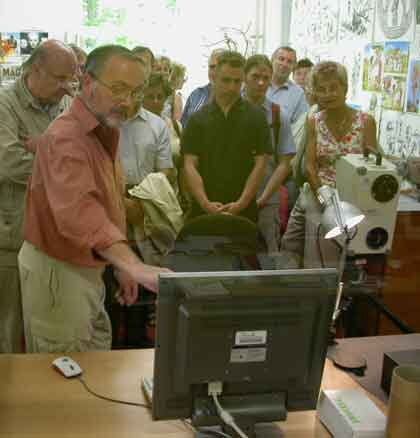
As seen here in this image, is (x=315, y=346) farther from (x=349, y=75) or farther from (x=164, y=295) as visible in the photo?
(x=349, y=75)

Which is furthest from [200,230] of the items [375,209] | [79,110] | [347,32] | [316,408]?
[347,32]

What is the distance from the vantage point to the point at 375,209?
2590mm

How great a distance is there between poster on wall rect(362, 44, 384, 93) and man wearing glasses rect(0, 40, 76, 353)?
72.0 inches

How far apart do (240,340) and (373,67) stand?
8.59 feet

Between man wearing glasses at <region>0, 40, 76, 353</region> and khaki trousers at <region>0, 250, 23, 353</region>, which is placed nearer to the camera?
man wearing glasses at <region>0, 40, 76, 353</region>

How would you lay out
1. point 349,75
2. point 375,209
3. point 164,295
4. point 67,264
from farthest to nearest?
point 349,75, point 375,209, point 67,264, point 164,295

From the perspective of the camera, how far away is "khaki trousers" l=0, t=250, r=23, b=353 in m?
2.54

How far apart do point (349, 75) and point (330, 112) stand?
413mm

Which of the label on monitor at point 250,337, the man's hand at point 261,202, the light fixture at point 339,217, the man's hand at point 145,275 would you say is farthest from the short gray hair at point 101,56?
the man's hand at point 261,202

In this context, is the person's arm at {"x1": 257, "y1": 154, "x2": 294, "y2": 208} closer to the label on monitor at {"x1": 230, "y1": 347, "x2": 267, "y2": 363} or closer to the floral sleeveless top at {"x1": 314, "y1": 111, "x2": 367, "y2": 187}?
the floral sleeveless top at {"x1": 314, "y1": 111, "x2": 367, "y2": 187}

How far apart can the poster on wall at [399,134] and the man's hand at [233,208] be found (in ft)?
3.09

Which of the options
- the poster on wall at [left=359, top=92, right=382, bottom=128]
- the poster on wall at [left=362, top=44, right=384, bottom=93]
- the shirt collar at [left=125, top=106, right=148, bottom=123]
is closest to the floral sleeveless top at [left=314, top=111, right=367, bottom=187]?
the poster on wall at [left=359, top=92, right=382, bottom=128]

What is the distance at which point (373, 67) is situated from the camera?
3.38 meters

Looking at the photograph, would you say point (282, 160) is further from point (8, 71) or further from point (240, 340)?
point (240, 340)
